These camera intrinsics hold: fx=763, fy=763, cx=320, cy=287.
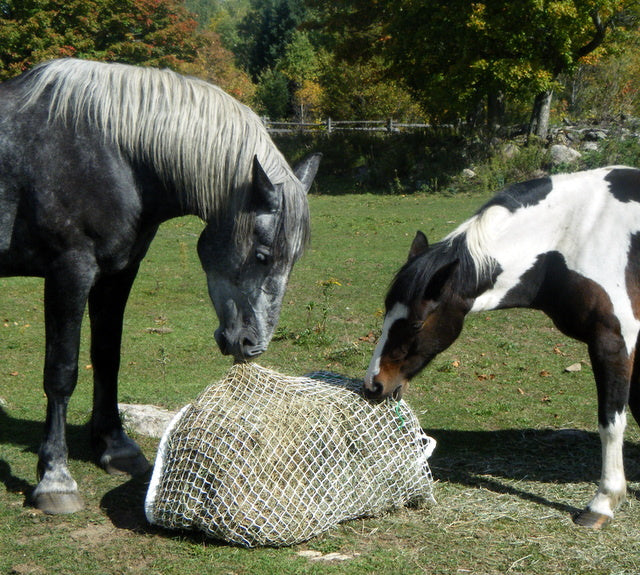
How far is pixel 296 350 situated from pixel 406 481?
378 cm

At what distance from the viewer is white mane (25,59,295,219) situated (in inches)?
161

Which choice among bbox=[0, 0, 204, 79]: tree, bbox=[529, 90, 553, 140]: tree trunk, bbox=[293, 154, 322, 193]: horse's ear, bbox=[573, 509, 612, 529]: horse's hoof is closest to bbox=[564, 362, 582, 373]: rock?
bbox=[573, 509, 612, 529]: horse's hoof

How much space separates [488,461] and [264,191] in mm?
2467

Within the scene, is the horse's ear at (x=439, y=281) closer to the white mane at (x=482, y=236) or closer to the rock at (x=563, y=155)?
the white mane at (x=482, y=236)

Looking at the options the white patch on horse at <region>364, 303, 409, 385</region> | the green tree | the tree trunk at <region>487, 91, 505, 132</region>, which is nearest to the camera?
the white patch on horse at <region>364, 303, 409, 385</region>

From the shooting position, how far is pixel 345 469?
4.00 meters

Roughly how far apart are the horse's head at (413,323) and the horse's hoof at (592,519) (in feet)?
3.85

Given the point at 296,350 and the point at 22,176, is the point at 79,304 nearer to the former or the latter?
the point at 22,176

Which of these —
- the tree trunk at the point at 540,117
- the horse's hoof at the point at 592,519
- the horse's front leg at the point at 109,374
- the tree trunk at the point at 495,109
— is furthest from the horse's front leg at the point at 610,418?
the tree trunk at the point at 495,109

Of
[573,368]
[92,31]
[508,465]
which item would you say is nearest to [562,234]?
[508,465]

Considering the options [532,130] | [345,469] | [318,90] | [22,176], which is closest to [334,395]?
A: [345,469]

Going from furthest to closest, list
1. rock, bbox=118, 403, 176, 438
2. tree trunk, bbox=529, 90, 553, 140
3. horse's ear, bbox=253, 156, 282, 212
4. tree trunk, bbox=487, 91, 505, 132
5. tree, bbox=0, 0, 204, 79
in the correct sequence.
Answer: tree, bbox=0, 0, 204, 79, tree trunk, bbox=487, 91, 505, 132, tree trunk, bbox=529, 90, 553, 140, rock, bbox=118, 403, 176, 438, horse's ear, bbox=253, 156, 282, 212

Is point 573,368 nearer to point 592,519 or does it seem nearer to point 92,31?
point 592,519

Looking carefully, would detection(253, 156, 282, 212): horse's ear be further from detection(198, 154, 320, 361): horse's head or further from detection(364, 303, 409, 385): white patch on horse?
detection(364, 303, 409, 385): white patch on horse
